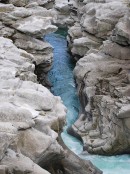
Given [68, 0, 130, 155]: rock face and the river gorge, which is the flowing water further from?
[68, 0, 130, 155]: rock face

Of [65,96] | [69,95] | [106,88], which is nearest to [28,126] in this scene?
[106,88]

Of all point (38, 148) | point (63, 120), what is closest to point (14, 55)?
point (63, 120)

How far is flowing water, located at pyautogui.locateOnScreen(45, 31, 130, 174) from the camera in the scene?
26.8 m

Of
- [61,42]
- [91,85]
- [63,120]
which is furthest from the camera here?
[61,42]

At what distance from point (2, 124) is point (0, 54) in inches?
566

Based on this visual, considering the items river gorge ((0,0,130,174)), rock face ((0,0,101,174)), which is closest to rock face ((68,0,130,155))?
river gorge ((0,0,130,174))

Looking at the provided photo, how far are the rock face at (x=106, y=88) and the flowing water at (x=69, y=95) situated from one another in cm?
70

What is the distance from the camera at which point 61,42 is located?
55.5 metres

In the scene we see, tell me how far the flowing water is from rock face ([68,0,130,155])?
705 millimetres

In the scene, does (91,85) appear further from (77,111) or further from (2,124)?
(2,124)

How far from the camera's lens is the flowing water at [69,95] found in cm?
2677

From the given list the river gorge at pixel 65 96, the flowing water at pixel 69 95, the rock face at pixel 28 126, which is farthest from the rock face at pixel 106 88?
the rock face at pixel 28 126

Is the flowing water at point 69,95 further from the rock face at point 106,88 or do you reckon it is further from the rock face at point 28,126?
the rock face at point 28,126

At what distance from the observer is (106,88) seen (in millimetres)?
31969
